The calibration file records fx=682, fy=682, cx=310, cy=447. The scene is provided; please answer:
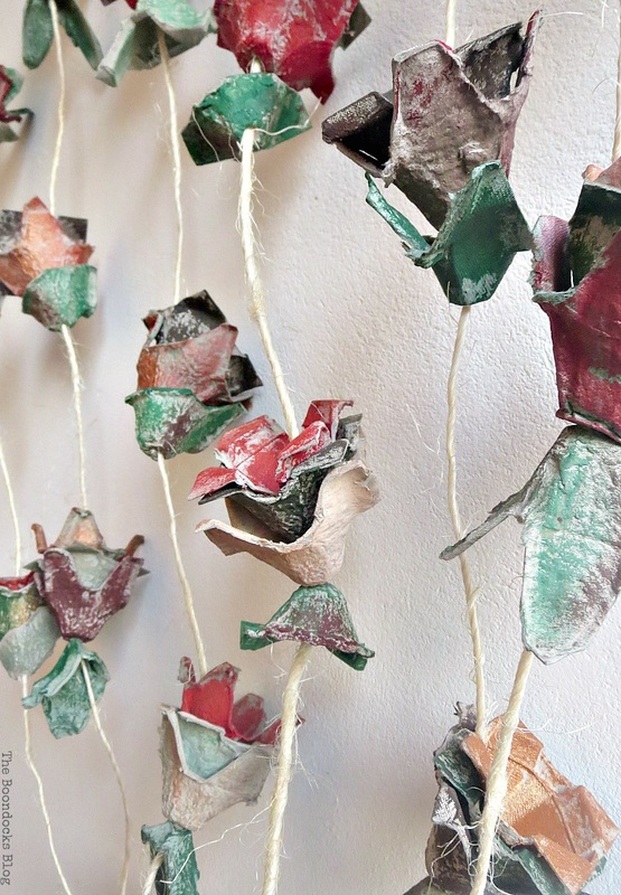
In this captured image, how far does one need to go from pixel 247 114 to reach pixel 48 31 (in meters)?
0.29

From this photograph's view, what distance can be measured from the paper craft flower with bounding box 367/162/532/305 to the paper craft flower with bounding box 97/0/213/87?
241mm

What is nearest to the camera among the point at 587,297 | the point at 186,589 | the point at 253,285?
the point at 587,297

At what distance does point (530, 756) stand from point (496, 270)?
223 millimetres

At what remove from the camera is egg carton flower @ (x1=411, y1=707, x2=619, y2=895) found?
0.94 feet

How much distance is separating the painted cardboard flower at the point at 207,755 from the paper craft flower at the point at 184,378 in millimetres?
141

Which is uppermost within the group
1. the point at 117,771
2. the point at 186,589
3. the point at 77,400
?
the point at 77,400

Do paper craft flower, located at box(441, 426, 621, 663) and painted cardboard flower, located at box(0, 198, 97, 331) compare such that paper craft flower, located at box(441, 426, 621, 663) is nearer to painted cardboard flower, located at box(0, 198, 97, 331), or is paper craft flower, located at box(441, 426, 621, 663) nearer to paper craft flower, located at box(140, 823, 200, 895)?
paper craft flower, located at box(140, 823, 200, 895)

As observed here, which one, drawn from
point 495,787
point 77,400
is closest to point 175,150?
point 77,400

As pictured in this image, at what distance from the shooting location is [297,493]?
0.30 metres

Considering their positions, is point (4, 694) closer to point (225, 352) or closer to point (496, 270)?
point (225, 352)

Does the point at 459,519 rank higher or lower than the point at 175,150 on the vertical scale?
lower

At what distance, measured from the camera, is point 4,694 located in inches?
23.4

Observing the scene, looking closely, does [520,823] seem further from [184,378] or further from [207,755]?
[184,378]

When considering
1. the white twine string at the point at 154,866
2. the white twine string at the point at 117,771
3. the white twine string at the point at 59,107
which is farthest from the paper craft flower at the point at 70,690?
the white twine string at the point at 59,107
